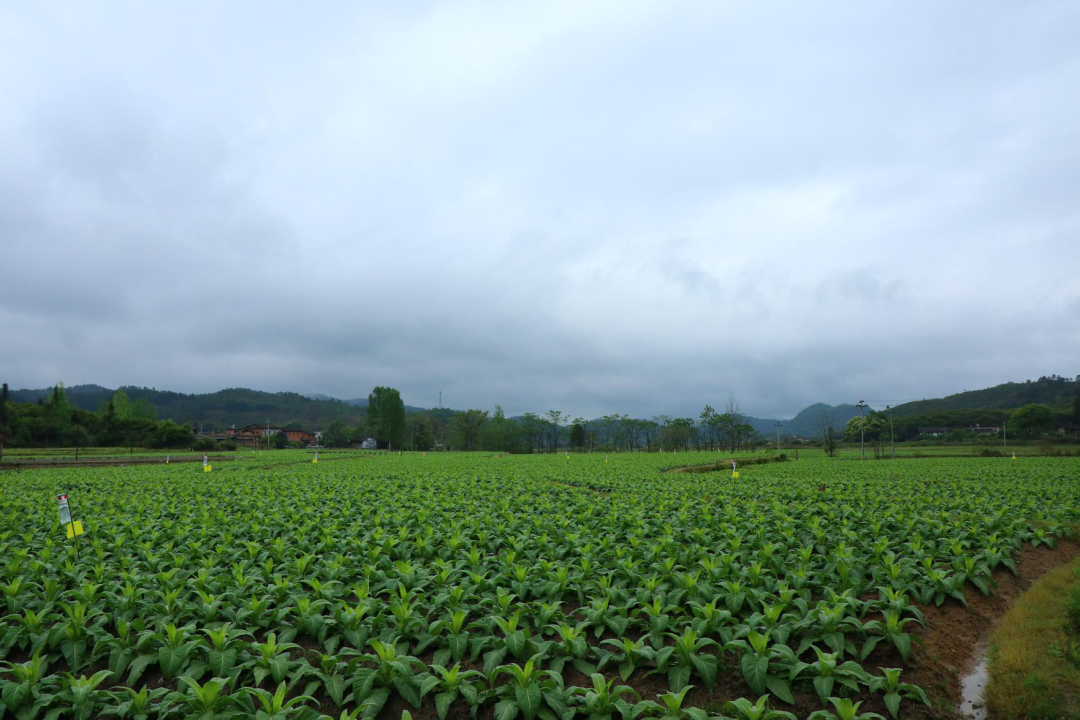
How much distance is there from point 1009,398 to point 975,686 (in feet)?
407

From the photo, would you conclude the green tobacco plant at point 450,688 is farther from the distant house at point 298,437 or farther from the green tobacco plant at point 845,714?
the distant house at point 298,437

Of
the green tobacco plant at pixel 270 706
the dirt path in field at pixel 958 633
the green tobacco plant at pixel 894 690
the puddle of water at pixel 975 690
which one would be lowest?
the puddle of water at pixel 975 690

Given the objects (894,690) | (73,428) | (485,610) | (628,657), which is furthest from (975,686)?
(73,428)

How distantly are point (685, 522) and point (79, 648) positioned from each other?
9888mm

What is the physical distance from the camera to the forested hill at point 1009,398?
86.1m

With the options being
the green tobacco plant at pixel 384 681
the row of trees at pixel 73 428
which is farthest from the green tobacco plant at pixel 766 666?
the row of trees at pixel 73 428

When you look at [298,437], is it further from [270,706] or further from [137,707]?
[270,706]

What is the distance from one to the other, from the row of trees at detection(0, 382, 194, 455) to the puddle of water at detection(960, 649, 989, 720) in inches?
2898

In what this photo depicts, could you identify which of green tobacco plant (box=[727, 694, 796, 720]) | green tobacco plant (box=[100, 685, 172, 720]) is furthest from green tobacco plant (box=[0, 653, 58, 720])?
green tobacco plant (box=[727, 694, 796, 720])

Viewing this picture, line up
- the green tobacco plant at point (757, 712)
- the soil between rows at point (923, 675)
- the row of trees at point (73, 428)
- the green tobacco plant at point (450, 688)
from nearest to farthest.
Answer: the green tobacco plant at point (757, 712) → the green tobacco plant at point (450, 688) → the soil between rows at point (923, 675) → the row of trees at point (73, 428)

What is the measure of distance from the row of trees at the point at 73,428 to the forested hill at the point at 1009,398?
11525cm

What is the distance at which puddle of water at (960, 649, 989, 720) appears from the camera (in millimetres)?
5258

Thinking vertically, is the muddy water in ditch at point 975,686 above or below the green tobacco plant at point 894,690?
below

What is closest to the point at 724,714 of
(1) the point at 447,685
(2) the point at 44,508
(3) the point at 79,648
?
(1) the point at 447,685
